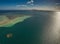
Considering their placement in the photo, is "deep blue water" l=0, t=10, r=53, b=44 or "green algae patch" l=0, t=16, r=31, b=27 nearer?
"deep blue water" l=0, t=10, r=53, b=44

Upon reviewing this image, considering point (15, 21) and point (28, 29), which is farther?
point (15, 21)

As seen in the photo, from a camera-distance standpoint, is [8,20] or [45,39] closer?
[45,39]

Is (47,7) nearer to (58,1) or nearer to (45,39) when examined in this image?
(58,1)

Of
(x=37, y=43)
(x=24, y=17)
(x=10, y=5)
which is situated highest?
(x=10, y=5)

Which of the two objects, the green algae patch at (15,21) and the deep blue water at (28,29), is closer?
the deep blue water at (28,29)

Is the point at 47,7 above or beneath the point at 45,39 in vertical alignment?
above

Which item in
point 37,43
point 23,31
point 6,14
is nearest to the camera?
point 37,43

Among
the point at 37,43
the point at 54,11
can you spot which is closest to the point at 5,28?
the point at 37,43

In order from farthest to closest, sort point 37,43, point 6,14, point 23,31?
point 6,14, point 23,31, point 37,43
